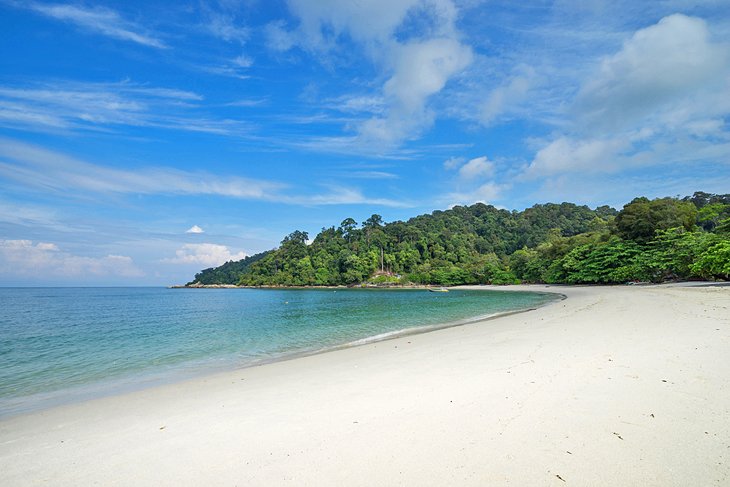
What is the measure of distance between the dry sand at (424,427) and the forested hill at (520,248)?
3140 cm

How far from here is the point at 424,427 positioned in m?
4.38

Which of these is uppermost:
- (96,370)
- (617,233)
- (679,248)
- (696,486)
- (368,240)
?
(368,240)

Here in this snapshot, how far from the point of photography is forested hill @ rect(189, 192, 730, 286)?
42500mm

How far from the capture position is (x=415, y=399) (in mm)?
5559

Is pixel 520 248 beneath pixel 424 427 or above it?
above

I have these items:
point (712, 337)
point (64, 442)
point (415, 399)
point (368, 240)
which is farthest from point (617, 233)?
point (368, 240)

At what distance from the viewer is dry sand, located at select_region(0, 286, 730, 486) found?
3.30m

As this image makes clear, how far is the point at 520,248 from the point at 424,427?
143 meters

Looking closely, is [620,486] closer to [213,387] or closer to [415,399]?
[415,399]

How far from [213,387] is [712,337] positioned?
39.6 feet

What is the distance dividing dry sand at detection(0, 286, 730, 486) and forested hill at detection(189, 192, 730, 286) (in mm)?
31400

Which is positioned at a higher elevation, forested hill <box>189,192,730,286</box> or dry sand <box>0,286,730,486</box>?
forested hill <box>189,192,730,286</box>

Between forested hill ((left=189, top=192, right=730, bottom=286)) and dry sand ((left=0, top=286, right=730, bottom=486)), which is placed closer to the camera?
dry sand ((left=0, top=286, right=730, bottom=486))

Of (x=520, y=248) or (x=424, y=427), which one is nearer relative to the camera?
(x=424, y=427)
